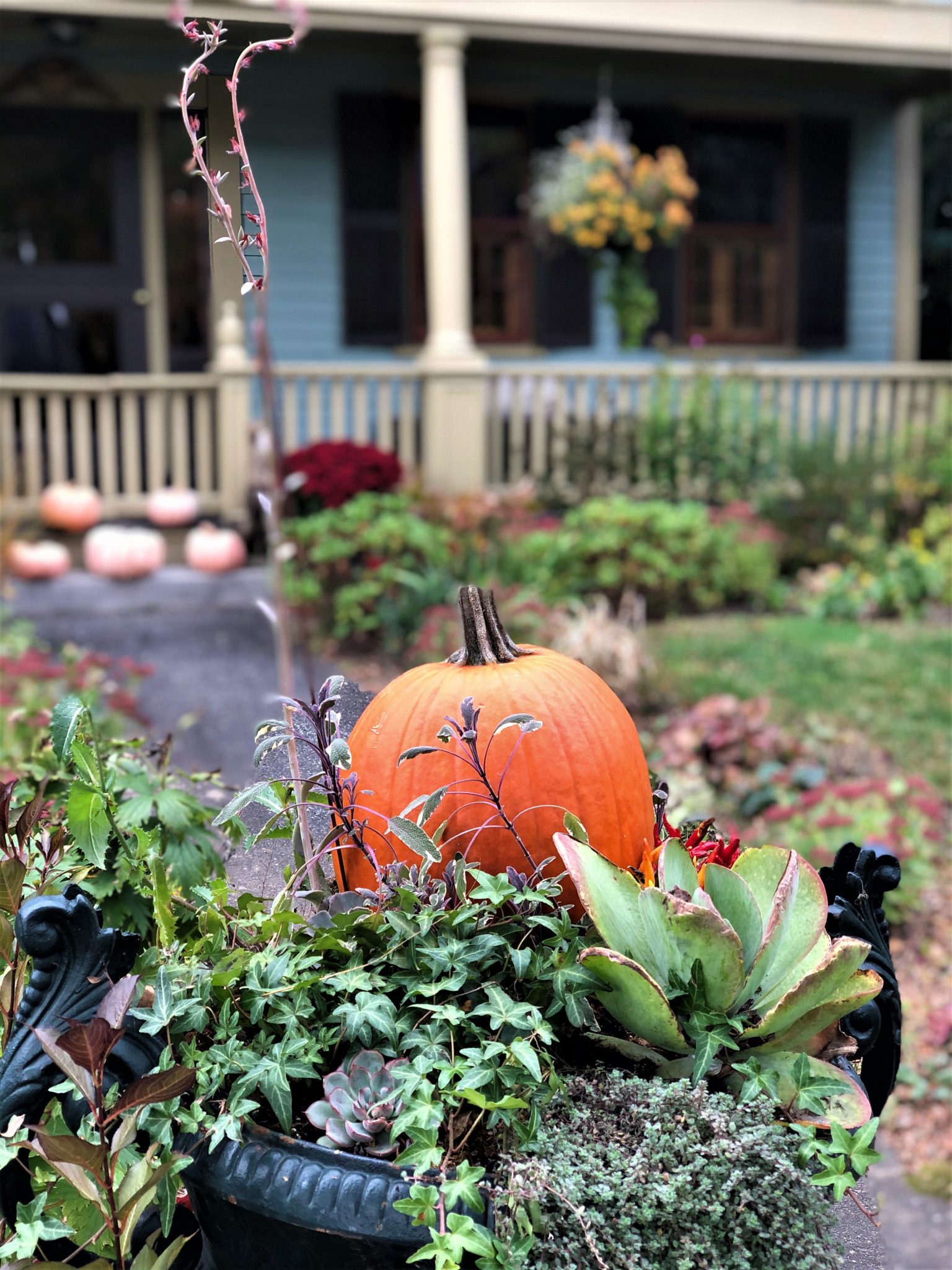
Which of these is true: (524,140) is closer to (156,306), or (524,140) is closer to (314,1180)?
(156,306)

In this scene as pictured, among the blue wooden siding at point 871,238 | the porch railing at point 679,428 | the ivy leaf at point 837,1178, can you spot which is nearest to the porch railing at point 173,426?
the porch railing at point 679,428

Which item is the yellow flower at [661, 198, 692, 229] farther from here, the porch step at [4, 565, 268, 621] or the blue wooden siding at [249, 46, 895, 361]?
the porch step at [4, 565, 268, 621]

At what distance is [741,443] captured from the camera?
8656 mm

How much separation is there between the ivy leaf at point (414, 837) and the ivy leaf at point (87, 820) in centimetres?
31

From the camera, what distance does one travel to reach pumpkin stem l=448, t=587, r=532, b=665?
134 centimetres

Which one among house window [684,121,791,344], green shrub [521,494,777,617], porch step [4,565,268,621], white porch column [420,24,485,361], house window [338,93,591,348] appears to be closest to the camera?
green shrub [521,494,777,617]

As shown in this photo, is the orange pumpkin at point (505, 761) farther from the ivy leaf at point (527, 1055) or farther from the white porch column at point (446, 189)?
the white porch column at point (446, 189)

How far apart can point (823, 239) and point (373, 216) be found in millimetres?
4050

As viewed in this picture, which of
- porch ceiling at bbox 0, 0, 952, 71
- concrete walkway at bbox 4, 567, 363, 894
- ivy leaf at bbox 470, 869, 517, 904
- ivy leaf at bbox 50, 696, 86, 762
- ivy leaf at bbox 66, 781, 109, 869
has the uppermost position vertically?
porch ceiling at bbox 0, 0, 952, 71

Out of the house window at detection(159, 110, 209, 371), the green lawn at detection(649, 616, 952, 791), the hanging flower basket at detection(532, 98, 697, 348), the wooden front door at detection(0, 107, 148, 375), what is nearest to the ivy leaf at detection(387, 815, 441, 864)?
the green lawn at detection(649, 616, 952, 791)

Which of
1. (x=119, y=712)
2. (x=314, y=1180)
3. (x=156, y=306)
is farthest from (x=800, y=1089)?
(x=156, y=306)

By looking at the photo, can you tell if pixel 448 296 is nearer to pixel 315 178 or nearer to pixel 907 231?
pixel 315 178

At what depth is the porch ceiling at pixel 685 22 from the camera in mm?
8039

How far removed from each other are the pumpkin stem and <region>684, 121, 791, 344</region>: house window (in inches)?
386
